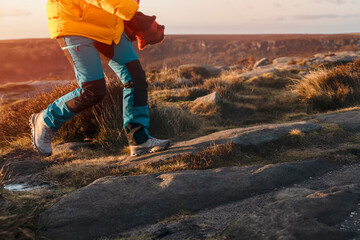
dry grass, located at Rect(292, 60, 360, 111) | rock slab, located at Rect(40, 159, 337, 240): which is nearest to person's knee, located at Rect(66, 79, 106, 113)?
rock slab, located at Rect(40, 159, 337, 240)

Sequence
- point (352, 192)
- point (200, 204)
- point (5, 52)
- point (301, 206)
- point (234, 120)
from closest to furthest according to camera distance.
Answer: point (301, 206) < point (352, 192) < point (200, 204) < point (234, 120) < point (5, 52)

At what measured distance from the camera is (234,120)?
6.72m

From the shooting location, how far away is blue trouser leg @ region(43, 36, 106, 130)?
3506mm

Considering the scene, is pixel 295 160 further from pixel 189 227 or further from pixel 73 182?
pixel 73 182

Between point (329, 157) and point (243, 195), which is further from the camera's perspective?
point (329, 157)

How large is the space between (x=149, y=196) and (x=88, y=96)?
4.67 feet

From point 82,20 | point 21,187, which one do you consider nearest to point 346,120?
point 82,20

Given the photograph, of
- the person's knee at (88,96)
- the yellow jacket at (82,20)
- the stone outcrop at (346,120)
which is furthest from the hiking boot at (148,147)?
the stone outcrop at (346,120)

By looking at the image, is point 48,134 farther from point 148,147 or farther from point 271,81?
point 271,81

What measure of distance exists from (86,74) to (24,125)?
2771mm

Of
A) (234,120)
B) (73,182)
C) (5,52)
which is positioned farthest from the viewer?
(5,52)

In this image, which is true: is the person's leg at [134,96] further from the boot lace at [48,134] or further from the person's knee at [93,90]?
the boot lace at [48,134]

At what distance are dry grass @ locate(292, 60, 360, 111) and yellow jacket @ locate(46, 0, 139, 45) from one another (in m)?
5.08

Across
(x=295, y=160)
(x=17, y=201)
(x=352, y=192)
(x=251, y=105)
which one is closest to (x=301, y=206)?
(x=352, y=192)
